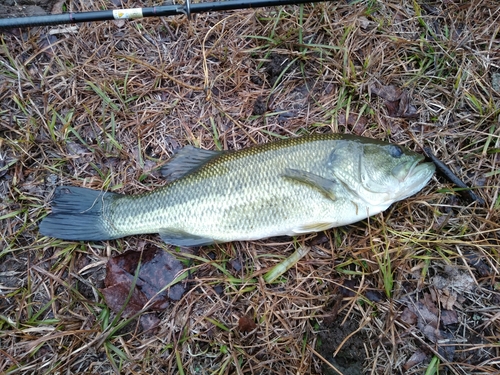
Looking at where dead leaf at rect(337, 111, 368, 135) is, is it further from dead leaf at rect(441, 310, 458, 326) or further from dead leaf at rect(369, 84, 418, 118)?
dead leaf at rect(441, 310, 458, 326)

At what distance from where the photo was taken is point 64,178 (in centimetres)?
367

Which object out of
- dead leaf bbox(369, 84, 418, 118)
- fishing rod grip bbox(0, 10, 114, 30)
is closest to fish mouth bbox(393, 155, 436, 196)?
dead leaf bbox(369, 84, 418, 118)

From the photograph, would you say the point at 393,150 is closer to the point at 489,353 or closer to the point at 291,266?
the point at 291,266

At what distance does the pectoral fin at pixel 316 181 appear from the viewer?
3135mm

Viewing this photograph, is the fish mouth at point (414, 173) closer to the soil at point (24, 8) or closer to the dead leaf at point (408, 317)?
the dead leaf at point (408, 317)

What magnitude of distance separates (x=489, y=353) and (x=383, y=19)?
3.35m

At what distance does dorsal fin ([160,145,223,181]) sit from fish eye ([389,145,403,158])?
62.0 inches

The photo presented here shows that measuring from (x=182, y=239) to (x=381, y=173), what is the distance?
1.87m

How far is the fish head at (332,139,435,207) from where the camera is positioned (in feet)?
10.4

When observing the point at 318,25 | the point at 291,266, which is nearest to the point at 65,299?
the point at 291,266

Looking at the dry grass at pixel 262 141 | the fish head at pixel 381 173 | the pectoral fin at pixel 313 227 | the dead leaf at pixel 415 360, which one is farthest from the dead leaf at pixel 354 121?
the dead leaf at pixel 415 360

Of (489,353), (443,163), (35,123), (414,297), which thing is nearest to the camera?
(489,353)

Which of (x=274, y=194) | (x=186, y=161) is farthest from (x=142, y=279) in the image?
(x=274, y=194)

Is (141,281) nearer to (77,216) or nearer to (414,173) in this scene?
(77,216)
